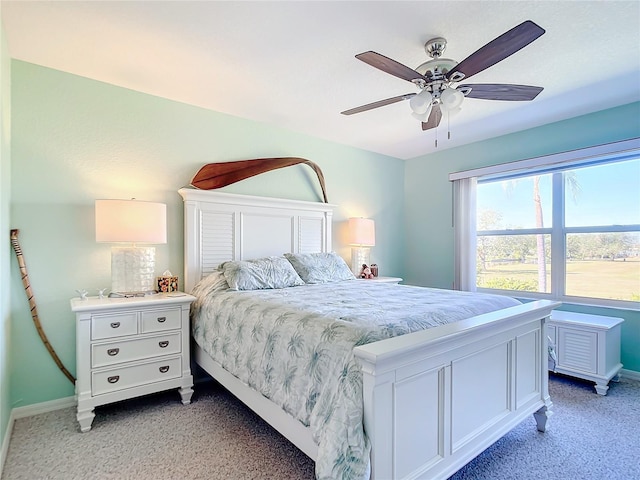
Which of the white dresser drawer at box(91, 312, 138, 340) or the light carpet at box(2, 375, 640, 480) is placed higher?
the white dresser drawer at box(91, 312, 138, 340)

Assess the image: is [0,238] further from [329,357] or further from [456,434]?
[456,434]

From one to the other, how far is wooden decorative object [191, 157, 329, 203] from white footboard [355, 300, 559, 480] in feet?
7.72

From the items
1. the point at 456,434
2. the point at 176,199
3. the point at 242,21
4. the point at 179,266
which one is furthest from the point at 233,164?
the point at 456,434

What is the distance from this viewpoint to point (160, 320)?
8.00 feet

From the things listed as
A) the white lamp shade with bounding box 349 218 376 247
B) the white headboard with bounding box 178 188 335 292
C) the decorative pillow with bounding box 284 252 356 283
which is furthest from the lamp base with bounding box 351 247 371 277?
the decorative pillow with bounding box 284 252 356 283

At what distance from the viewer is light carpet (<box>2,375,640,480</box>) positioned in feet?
5.74

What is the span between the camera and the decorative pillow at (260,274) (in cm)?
268

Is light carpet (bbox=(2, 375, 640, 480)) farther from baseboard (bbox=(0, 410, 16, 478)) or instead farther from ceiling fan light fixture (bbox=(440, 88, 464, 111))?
ceiling fan light fixture (bbox=(440, 88, 464, 111))

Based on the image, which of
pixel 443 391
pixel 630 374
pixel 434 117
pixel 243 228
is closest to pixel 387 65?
pixel 434 117

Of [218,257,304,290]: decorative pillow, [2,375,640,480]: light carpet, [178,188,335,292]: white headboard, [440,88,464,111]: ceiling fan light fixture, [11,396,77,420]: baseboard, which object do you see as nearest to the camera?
[2,375,640,480]: light carpet

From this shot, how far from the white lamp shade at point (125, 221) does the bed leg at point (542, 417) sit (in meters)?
2.87

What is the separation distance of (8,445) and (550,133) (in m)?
5.09

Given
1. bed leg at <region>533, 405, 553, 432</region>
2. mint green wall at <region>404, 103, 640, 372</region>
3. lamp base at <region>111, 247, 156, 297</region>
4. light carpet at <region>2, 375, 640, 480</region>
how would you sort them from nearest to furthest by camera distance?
1. light carpet at <region>2, 375, 640, 480</region>
2. bed leg at <region>533, 405, 553, 432</region>
3. lamp base at <region>111, 247, 156, 297</region>
4. mint green wall at <region>404, 103, 640, 372</region>

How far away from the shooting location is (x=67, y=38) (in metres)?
2.12
